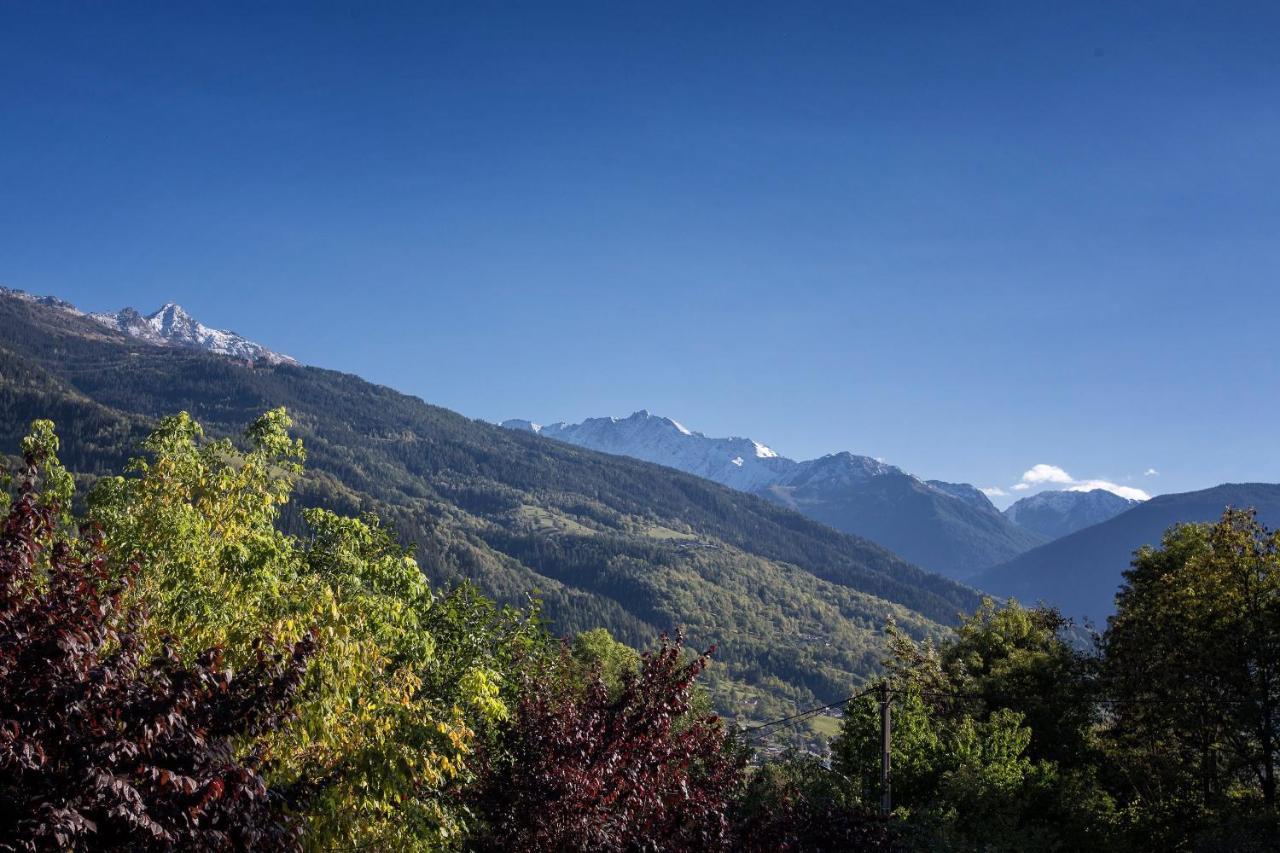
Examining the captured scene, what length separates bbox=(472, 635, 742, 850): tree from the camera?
38.0ft

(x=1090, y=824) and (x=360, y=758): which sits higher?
Result: (x=360, y=758)

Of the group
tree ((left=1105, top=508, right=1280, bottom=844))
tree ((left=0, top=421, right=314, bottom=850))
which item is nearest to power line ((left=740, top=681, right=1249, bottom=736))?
tree ((left=1105, top=508, right=1280, bottom=844))

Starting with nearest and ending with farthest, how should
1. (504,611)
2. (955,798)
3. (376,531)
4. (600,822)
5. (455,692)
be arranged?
(600,822), (455,692), (376,531), (504,611), (955,798)

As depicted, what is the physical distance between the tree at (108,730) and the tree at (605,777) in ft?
12.7

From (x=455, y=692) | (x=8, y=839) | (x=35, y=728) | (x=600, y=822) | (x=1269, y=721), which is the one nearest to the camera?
(x=8, y=839)

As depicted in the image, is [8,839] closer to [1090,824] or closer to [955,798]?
[955,798]

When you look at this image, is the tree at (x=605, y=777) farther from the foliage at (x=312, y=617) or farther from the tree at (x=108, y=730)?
the tree at (x=108, y=730)

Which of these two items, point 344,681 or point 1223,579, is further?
point 1223,579

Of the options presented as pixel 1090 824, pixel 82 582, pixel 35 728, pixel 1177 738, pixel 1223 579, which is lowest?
pixel 1090 824

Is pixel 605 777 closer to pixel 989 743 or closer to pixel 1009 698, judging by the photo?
pixel 989 743

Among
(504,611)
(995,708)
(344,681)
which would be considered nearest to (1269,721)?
(995,708)

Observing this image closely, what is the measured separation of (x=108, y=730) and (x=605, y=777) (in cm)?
697

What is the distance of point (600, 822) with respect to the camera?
38.0ft

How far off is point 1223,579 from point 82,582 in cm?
3512
